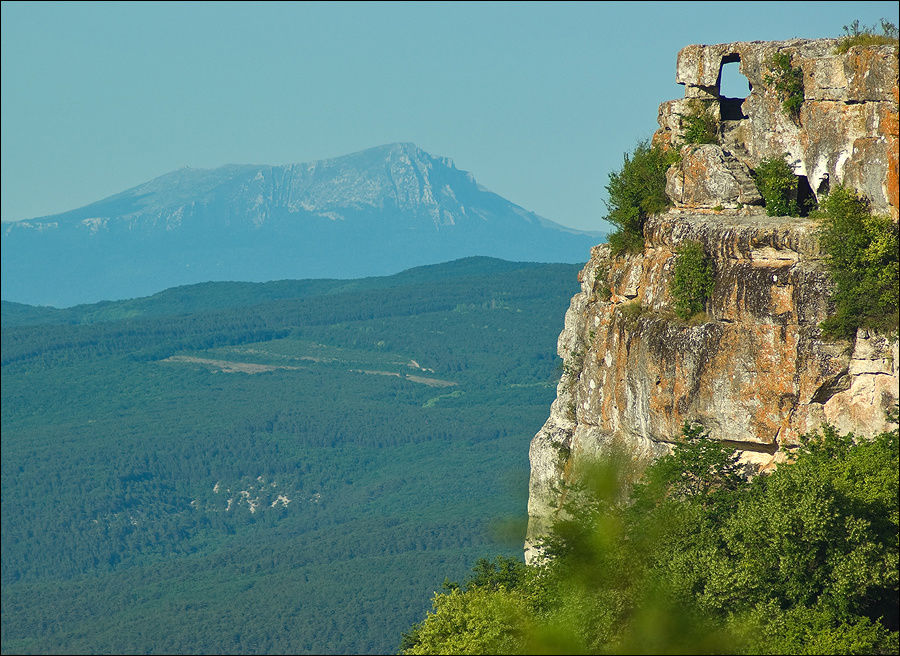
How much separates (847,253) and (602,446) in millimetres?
11729

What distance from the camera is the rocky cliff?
4034cm

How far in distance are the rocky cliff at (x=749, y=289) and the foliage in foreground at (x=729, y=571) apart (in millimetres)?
1331

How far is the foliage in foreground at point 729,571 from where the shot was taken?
36031mm

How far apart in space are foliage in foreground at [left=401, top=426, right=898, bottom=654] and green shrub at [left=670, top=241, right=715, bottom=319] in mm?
3750

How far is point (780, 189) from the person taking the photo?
144ft

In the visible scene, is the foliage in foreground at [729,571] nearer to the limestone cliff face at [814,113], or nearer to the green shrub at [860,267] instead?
the green shrub at [860,267]

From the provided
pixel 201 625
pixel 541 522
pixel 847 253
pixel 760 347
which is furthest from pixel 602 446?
pixel 201 625

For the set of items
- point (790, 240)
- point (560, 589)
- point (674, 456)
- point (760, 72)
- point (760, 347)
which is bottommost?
point (560, 589)

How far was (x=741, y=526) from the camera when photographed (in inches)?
1521

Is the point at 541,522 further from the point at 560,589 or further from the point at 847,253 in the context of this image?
the point at 847,253

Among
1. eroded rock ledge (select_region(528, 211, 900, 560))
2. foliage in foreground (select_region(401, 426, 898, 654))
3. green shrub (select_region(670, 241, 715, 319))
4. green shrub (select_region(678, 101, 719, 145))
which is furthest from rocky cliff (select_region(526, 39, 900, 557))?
foliage in foreground (select_region(401, 426, 898, 654))

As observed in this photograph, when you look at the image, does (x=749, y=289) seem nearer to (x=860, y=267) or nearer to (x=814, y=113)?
(x=860, y=267)

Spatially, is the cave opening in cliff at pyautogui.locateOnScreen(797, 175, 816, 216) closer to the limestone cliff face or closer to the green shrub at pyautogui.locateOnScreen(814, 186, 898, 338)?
the limestone cliff face

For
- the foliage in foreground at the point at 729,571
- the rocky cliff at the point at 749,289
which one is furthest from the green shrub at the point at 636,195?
the foliage in foreground at the point at 729,571
